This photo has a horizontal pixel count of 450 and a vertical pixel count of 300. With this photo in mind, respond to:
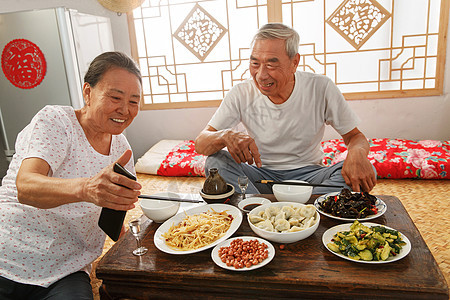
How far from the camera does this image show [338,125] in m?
2.27

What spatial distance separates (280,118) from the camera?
7.59ft

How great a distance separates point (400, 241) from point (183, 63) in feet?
12.4

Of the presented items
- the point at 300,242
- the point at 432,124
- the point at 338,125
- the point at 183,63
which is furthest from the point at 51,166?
the point at 432,124

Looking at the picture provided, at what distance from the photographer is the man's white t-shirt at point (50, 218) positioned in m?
1.35

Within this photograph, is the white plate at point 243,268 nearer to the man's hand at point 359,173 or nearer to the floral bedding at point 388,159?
the man's hand at point 359,173

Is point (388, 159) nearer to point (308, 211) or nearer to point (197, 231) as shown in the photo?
point (308, 211)

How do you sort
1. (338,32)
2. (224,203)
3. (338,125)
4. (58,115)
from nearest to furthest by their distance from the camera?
1. (58,115)
2. (224,203)
3. (338,125)
4. (338,32)

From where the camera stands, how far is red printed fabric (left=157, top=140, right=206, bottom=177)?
3.76 m

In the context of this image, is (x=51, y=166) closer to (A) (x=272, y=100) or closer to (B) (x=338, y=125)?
(A) (x=272, y=100)

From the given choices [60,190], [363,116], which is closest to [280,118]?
[60,190]

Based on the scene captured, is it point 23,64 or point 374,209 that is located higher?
point 23,64

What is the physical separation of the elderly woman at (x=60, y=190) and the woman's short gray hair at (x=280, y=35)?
96 cm

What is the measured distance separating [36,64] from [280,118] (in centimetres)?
245

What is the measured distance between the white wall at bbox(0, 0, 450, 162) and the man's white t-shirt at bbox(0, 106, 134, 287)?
3.01m
